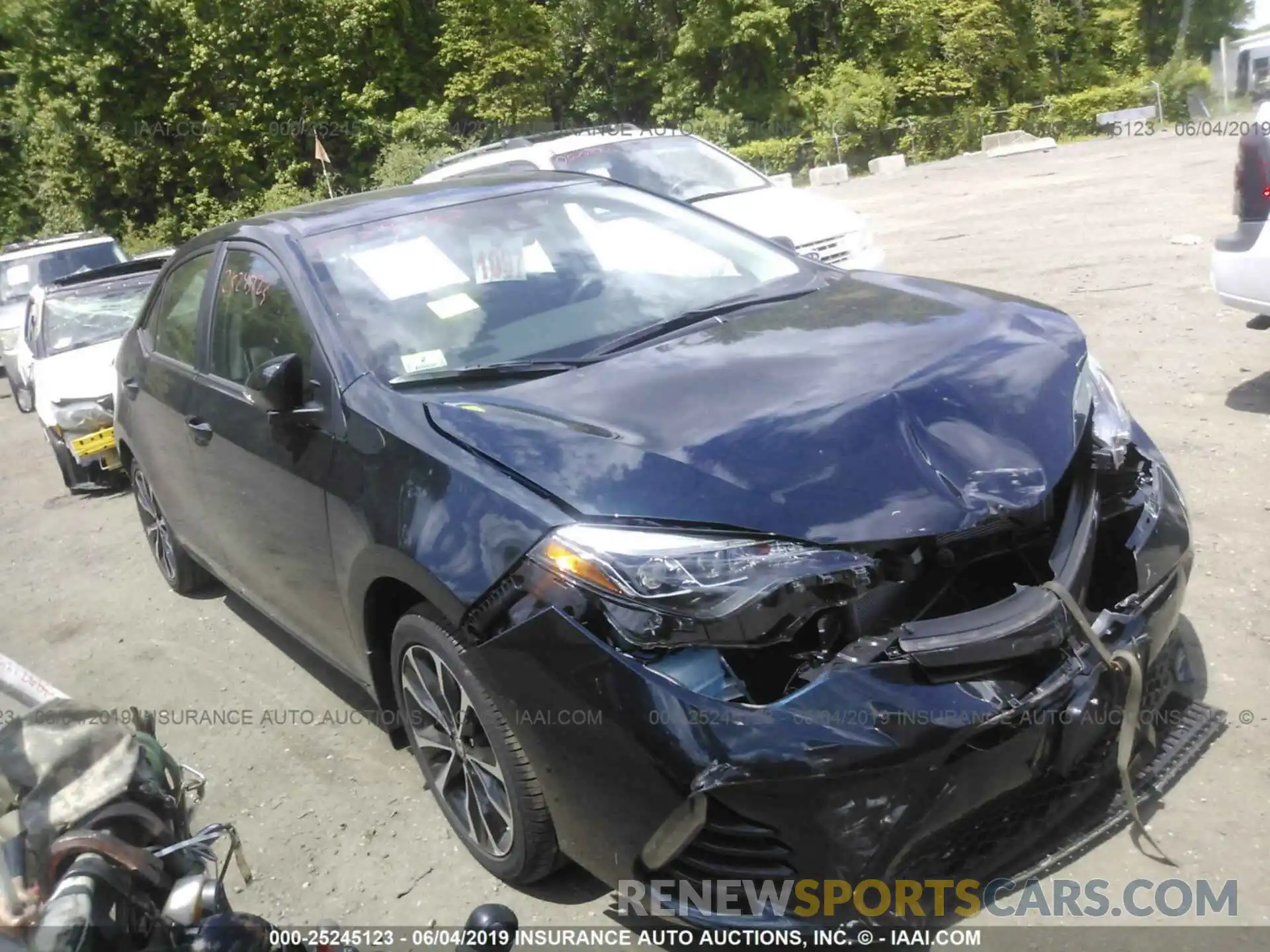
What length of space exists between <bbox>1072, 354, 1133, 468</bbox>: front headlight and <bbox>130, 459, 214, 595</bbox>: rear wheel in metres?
4.13

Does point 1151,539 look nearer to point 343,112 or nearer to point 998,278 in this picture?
point 998,278

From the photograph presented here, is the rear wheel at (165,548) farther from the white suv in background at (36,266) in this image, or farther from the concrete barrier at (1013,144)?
the concrete barrier at (1013,144)

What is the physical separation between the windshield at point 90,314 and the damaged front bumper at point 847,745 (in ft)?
26.4

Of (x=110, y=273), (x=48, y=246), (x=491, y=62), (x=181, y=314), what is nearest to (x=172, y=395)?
(x=181, y=314)

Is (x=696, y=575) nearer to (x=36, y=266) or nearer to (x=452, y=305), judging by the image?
(x=452, y=305)

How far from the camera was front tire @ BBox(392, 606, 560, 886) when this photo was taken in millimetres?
2711

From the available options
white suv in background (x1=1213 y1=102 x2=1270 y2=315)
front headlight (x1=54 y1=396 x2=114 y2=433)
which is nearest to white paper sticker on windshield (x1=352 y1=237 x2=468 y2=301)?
white suv in background (x1=1213 y1=102 x2=1270 y2=315)

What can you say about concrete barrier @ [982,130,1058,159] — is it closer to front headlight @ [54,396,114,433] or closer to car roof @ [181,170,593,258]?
front headlight @ [54,396,114,433]

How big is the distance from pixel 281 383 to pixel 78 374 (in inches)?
244

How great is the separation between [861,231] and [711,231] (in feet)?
15.1

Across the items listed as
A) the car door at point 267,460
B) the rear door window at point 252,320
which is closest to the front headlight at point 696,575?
the car door at point 267,460

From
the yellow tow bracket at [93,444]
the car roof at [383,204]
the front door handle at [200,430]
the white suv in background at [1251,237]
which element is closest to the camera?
the car roof at [383,204]

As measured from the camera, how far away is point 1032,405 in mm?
2844

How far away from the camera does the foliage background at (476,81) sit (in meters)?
32.2
